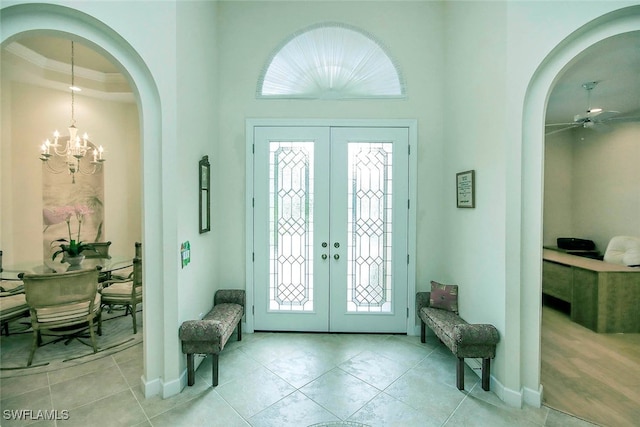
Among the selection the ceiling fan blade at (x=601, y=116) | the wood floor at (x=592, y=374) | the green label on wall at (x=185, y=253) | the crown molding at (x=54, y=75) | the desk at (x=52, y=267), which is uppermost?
the crown molding at (x=54, y=75)

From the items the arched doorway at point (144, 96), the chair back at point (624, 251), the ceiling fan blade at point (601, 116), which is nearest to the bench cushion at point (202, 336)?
the arched doorway at point (144, 96)

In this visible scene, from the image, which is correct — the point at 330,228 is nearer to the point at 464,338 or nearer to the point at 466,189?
the point at 466,189

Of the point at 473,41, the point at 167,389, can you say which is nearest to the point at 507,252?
the point at 473,41

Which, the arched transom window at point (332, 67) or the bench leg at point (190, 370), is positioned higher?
the arched transom window at point (332, 67)

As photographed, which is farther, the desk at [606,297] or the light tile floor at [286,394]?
the desk at [606,297]

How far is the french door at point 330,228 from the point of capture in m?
3.13

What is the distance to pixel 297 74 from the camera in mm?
3160

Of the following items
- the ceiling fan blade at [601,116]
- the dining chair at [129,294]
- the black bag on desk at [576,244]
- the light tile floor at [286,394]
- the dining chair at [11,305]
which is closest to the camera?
the light tile floor at [286,394]

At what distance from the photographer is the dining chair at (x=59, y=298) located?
99.6 inches

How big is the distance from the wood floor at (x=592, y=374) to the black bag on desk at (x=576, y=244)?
2.33 metres

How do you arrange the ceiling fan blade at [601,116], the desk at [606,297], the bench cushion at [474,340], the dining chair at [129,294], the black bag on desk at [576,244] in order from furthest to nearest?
the black bag on desk at [576,244] < the ceiling fan blade at [601,116] < the desk at [606,297] < the dining chair at [129,294] < the bench cushion at [474,340]

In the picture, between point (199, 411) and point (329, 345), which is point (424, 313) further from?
point (199, 411)

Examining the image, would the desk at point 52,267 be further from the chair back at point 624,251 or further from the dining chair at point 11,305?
the chair back at point 624,251

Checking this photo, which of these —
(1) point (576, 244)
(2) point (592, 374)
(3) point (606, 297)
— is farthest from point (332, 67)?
(1) point (576, 244)
